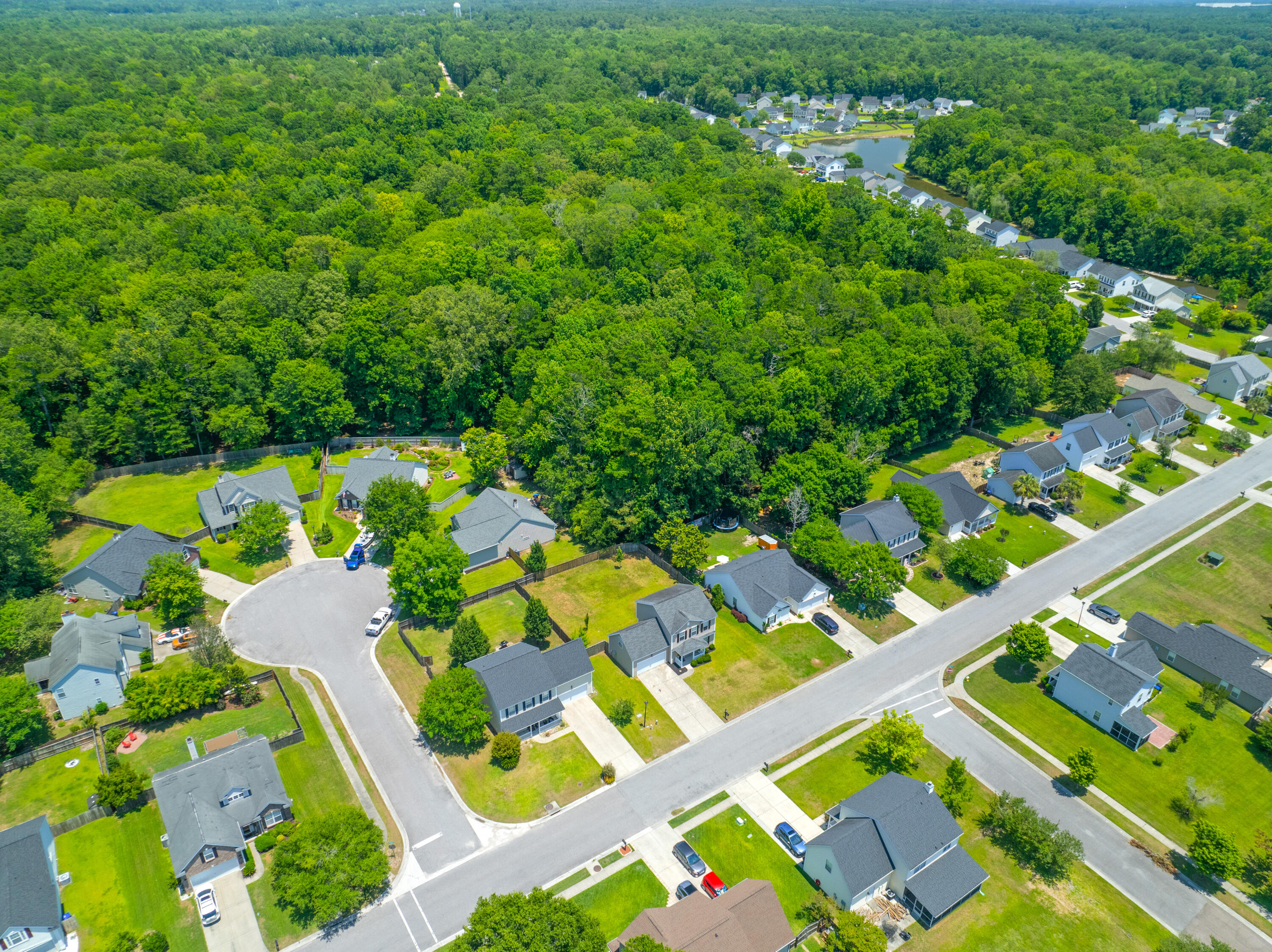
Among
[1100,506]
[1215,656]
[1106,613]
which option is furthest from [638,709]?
[1100,506]

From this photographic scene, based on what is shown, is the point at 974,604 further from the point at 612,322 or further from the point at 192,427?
the point at 192,427

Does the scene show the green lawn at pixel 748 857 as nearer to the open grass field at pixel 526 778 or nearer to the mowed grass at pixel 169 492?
the open grass field at pixel 526 778

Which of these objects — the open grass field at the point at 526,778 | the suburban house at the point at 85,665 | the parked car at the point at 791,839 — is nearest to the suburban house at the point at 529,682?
the open grass field at the point at 526,778

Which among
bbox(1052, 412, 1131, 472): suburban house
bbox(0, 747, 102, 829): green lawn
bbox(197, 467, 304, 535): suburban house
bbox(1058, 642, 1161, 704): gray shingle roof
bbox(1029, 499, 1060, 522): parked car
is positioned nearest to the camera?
bbox(0, 747, 102, 829): green lawn

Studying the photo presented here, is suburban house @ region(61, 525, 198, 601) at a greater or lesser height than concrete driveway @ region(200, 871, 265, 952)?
greater

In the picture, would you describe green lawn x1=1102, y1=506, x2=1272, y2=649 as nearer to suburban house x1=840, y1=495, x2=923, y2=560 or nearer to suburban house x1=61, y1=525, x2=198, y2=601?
suburban house x1=840, y1=495, x2=923, y2=560

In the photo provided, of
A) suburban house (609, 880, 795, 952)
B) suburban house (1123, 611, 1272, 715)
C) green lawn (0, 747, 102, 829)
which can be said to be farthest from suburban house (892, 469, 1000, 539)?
green lawn (0, 747, 102, 829)
